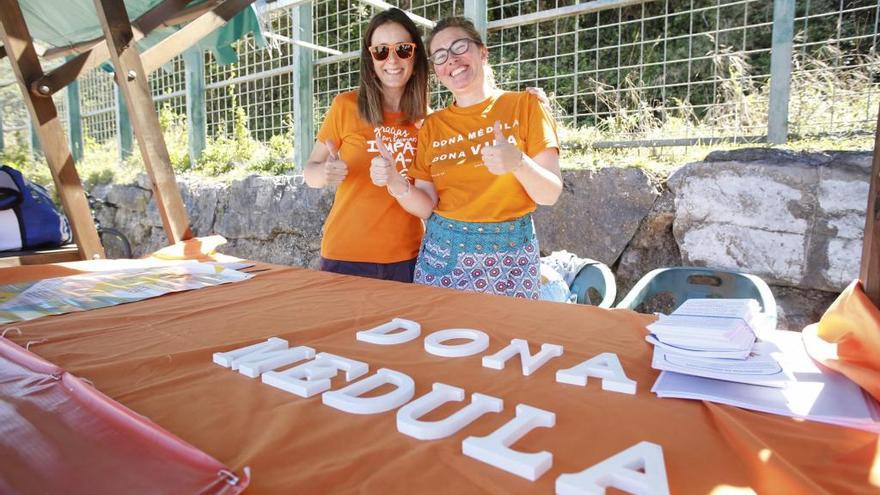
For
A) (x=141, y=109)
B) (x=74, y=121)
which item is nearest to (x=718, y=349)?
(x=141, y=109)

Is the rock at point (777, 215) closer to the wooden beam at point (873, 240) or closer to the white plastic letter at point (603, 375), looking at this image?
the wooden beam at point (873, 240)

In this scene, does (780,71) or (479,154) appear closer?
(479,154)

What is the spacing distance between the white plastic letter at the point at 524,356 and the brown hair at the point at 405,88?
1349mm

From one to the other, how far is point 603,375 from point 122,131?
9616 mm

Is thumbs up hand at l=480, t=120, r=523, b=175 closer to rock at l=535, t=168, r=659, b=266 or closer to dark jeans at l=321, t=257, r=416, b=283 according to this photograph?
dark jeans at l=321, t=257, r=416, b=283

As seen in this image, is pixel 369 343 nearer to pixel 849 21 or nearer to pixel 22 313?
pixel 22 313

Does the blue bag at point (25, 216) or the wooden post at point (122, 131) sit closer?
the blue bag at point (25, 216)

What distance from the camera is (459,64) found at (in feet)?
6.21

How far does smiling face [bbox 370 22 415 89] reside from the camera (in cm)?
205

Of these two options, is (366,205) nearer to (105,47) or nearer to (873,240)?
(873,240)

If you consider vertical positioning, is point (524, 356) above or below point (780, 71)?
below

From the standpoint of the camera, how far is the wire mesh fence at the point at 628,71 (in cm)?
350

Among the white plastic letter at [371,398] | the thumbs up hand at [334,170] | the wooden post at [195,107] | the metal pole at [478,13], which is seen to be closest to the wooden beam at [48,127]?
the thumbs up hand at [334,170]

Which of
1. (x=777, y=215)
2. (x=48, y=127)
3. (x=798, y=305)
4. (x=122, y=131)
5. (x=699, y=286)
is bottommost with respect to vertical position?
(x=798, y=305)
